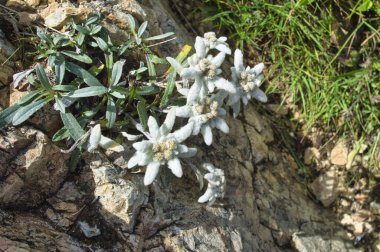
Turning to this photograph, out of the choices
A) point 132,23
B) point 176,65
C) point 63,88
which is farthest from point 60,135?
point 132,23

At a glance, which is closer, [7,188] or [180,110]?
[7,188]

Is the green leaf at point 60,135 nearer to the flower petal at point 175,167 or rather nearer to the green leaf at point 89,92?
the green leaf at point 89,92

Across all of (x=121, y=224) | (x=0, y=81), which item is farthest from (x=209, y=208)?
(x=0, y=81)

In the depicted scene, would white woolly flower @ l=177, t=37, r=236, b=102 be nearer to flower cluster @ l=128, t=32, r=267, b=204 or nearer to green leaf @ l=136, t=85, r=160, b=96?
flower cluster @ l=128, t=32, r=267, b=204

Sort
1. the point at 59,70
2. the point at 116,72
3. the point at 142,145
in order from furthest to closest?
the point at 116,72, the point at 59,70, the point at 142,145

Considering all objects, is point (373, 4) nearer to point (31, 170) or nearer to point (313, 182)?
point (313, 182)

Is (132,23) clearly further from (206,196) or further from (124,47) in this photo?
(206,196)
